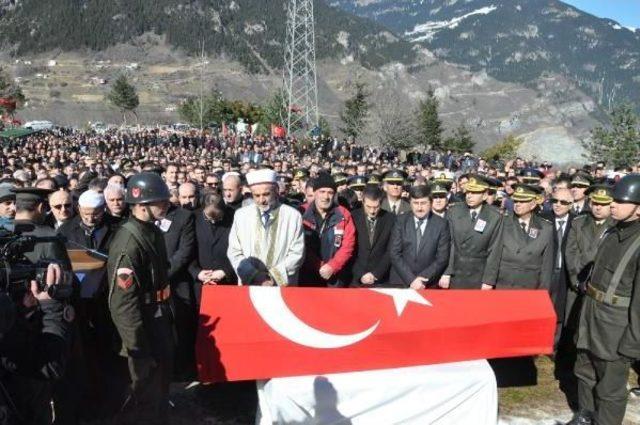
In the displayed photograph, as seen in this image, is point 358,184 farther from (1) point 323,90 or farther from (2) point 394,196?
(1) point 323,90

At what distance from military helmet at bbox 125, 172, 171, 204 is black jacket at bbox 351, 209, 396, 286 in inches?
103

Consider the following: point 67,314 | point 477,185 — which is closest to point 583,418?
point 477,185

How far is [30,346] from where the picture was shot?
2.48m

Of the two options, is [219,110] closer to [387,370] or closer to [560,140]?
[560,140]

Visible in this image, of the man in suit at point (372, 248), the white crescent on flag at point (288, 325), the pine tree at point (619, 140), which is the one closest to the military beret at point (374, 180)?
the man in suit at point (372, 248)

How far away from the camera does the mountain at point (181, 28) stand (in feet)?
446

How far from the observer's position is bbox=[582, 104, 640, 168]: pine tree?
2900 centimetres

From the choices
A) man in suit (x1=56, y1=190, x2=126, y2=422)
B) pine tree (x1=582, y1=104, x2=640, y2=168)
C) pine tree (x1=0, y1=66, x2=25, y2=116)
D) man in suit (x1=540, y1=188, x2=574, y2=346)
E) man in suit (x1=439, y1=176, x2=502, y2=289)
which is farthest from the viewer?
pine tree (x1=0, y1=66, x2=25, y2=116)

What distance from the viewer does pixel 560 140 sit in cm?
5244

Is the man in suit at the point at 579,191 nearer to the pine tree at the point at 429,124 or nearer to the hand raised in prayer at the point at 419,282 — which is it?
the hand raised in prayer at the point at 419,282

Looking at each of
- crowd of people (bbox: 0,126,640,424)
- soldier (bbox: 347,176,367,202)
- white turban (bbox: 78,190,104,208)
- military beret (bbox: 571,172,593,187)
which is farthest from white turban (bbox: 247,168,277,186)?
military beret (bbox: 571,172,593,187)

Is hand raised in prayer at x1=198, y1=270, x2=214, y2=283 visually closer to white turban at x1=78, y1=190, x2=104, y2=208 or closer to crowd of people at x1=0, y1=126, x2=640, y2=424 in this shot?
crowd of people at x1=0, y1=126, x2=640, y2=424

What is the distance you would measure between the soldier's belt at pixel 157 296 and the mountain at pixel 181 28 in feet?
427

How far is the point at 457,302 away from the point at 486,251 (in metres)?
1.46
